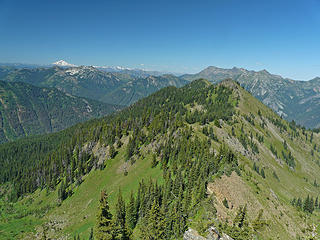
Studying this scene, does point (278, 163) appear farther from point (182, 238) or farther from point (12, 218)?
point (12, 218)

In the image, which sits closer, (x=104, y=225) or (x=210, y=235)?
(x=104, y=225)

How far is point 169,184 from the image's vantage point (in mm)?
80188

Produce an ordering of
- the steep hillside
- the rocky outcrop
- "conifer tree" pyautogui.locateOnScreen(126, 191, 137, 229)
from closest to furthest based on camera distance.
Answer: the rocky outcrop < the steep hillside < "conifer tree" pyautogui.locateOnScreen(126, 191, 137, 229)

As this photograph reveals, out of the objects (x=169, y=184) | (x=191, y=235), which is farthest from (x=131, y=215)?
(x=191, y=235)

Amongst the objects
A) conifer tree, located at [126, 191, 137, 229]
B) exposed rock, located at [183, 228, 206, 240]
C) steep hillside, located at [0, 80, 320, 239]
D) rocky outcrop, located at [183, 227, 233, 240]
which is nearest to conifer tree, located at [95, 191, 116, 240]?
steep hillside, located at [0, 80, 320, 239]

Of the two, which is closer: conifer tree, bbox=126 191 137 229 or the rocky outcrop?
the rocky outcrop

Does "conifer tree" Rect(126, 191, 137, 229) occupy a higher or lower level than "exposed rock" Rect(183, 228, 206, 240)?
lower

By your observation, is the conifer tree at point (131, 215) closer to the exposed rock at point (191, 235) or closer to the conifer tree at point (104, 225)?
the exposed rock at point (191, 235)

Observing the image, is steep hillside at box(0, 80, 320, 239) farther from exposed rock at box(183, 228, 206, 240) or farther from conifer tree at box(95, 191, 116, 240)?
exposed rock at box(183, 228, 206, 240)

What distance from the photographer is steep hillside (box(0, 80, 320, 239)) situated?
6212 cm

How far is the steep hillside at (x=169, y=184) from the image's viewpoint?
62125 mm

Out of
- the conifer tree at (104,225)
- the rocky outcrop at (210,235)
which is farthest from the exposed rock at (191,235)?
the conifer tree at (104,225)

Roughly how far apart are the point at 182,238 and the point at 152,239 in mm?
13780

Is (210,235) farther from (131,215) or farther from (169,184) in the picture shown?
(131,215)
